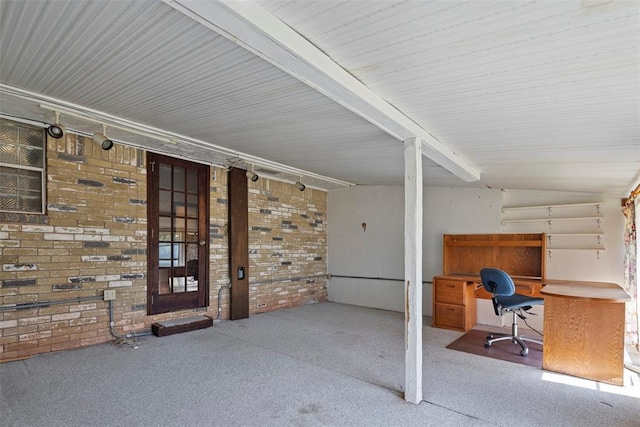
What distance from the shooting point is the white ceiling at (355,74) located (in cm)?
Result: 169

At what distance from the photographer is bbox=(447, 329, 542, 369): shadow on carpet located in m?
4.01

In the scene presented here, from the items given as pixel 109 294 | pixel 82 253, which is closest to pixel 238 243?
pixel 109 294

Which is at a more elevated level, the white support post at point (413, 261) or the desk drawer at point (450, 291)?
the white support post at point (413, 261)

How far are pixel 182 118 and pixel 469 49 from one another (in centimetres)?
282

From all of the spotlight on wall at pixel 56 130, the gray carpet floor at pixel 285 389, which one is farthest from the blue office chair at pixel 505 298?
the spotlight on wall at pixel 56 130

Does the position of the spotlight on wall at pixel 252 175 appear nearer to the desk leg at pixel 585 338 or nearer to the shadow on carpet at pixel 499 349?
A: the shadow on carpet at pixel 499 349

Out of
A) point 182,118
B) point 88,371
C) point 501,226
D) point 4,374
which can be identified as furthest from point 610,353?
point 4,374

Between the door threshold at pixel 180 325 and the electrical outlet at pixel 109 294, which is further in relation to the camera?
the door threshold at pixel 180 325

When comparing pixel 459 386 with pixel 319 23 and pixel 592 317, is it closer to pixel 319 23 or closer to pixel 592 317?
pixel 592 317

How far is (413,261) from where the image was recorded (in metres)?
3.17

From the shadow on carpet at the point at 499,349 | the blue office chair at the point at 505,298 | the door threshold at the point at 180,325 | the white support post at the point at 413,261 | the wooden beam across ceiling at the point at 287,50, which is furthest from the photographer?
the door threshold at the point at 180,325

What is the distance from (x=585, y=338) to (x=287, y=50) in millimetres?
3797

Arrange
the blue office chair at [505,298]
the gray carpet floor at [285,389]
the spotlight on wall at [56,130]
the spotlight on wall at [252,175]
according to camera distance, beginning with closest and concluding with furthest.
Result: 1. the gray carpet floor at [285,389]
2. the spotlight on wall at [56,130]
3. the blue office chair at [505,298]
4. the spotlight on wall at [252,175]

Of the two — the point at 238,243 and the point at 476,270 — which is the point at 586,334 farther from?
the point at 238,243
